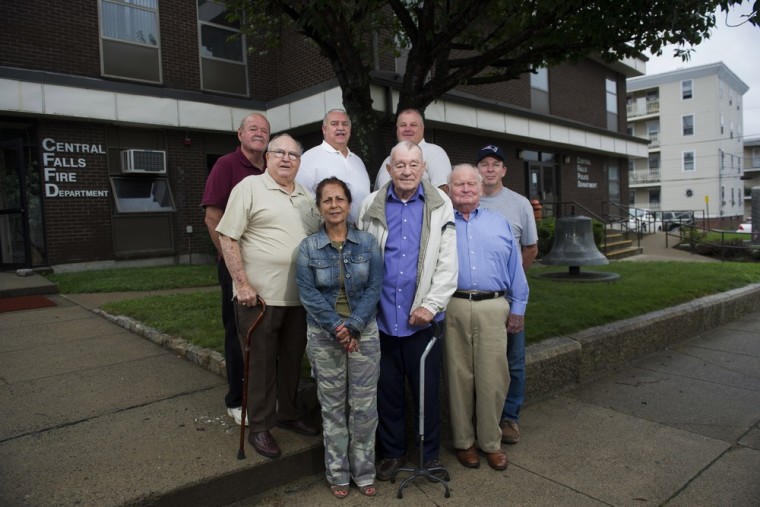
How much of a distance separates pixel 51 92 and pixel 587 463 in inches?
445

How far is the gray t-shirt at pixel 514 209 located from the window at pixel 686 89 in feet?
176

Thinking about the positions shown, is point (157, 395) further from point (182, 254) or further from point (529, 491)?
point (182, 254)

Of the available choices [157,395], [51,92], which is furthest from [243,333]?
[51,92]

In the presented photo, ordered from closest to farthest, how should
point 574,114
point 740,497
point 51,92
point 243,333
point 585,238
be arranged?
point 740,497
point 243,333
point 585,238
point 51,92
point 574,114

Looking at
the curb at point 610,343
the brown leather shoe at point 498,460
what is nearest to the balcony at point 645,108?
the curb at point 610,343

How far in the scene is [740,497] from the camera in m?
3.04

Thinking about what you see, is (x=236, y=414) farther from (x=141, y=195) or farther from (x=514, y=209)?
(x=141, y=195)

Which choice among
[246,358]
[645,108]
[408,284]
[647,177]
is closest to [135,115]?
[246,358]

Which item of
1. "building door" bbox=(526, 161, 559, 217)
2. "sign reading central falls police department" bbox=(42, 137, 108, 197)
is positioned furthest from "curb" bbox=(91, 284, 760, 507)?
"building door" bbox=(526, 161, 559, 217)

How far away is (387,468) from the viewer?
10.7 feet

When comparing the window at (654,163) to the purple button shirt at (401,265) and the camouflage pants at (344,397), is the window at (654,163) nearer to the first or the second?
the purple button shirt at (401,265)

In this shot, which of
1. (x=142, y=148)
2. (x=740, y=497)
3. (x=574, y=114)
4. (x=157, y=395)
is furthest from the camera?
(x=574, y=114)

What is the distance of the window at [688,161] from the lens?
4844 centimetres

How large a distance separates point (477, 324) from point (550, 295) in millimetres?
4274
